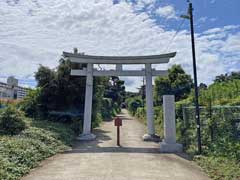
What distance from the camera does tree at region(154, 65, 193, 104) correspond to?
69.3 feet

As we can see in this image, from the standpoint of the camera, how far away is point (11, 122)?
32.6ft

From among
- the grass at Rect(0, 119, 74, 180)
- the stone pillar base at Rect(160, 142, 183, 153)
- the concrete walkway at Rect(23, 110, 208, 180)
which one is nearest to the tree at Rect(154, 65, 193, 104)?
the stone pillar base at Rect(160, 142, 183, 153)

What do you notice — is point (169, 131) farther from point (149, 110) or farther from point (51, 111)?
point (51, 111)

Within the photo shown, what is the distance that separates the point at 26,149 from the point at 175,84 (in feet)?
52.6

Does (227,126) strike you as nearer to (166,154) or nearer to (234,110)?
(234,110)

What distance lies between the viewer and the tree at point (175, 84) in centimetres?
2112

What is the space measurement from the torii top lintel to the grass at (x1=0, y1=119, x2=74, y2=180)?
400 cm

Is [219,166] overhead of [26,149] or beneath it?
beneath

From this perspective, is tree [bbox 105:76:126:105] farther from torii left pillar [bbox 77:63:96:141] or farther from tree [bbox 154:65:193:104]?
torii left pillar [bbox 77:63:96:141]

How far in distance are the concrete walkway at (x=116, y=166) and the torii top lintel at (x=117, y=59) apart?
4.73m

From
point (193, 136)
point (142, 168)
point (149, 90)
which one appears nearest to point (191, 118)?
point (193, 136)

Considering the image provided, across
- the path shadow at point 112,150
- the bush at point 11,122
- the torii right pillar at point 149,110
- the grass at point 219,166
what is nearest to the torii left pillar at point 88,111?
the path shadow at point 112,150

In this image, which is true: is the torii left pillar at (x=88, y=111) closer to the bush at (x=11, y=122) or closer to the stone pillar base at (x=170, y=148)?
the bush at (x=11, y=122)

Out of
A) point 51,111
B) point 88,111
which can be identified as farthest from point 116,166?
point 51,111
